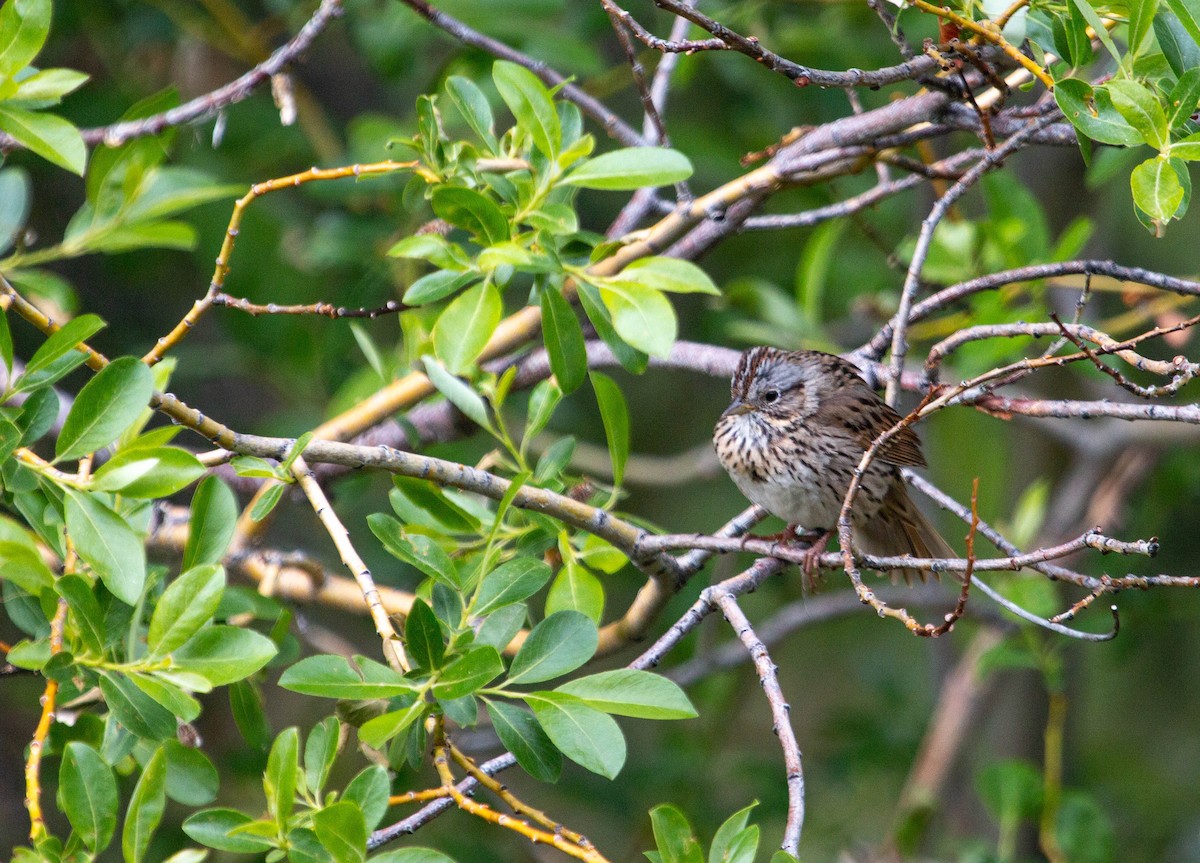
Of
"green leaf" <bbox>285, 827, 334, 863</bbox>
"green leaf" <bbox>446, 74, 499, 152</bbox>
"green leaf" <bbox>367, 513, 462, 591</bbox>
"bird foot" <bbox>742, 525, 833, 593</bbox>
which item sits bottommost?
"bird foot" <bbox>742, 525, 833, 593</bbox>

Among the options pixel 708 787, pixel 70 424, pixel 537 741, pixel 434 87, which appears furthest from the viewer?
pixel 708 787

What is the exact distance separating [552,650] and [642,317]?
0.58 m

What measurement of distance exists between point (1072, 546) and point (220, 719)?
4409mm

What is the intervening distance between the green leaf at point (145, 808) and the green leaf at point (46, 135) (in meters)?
1.02

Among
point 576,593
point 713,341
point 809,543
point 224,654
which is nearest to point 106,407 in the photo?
point 224,654

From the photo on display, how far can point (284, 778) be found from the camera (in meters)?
1.77

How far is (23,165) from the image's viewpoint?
4723 mm

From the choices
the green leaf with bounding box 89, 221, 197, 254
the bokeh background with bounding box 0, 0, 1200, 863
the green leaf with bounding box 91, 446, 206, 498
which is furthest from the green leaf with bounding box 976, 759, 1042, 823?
the green leaf with bounding box 91, 446, 206, 498

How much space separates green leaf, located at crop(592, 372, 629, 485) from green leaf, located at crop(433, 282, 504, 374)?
0.38 meters

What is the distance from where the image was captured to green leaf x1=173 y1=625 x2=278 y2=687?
1811 mm

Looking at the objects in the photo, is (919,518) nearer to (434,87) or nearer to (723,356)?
(723,356)

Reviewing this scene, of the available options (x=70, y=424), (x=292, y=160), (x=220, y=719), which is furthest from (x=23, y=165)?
(x=70, y=424)

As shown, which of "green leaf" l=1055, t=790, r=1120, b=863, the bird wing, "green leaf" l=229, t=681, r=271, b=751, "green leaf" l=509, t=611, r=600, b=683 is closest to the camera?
"green leaf" l=509, t=611, r=600, b=683

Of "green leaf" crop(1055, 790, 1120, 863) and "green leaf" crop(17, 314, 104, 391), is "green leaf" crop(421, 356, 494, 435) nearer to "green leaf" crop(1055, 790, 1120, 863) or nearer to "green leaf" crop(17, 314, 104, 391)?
"green leaf" crop(17, 314, 104, 391)
